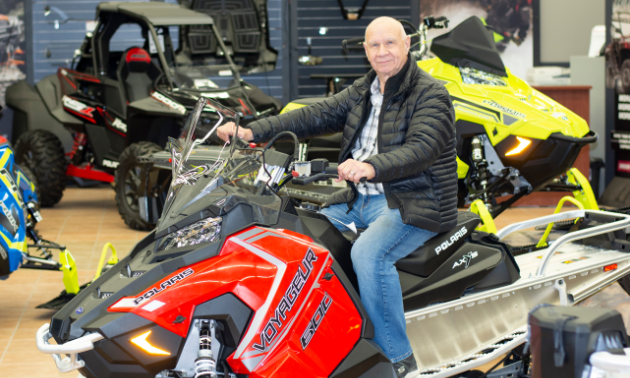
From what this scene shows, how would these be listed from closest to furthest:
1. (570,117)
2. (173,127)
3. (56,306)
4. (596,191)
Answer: (56,306), (570,117), (173,127), (596,191)

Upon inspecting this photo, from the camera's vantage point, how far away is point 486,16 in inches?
385

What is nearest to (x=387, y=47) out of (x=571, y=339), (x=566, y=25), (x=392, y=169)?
(x=392, y=169)

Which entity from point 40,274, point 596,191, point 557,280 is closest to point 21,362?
point 40,274

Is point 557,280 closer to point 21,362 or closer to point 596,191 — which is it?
point 21,362

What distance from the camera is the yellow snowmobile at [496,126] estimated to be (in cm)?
484

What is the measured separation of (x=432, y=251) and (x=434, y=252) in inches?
0.5

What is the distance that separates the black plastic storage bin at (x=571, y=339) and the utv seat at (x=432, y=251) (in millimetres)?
964

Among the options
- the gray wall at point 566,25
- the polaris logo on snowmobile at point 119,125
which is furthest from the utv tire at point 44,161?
the gray wall at point 566,25

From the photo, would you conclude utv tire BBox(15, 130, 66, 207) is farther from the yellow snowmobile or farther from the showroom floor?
the yellow snowmobile

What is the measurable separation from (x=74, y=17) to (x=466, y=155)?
675cm

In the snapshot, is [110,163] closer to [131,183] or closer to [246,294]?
[131,183]

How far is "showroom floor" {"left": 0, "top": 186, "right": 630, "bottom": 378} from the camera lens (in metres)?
3.60

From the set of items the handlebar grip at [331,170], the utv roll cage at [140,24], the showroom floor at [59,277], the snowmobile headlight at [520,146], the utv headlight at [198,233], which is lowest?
the showroom floor at [59,277]

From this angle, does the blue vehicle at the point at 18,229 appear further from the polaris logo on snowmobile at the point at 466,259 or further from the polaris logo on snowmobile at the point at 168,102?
the polaris logo on snowmobile at the point at 168,102
